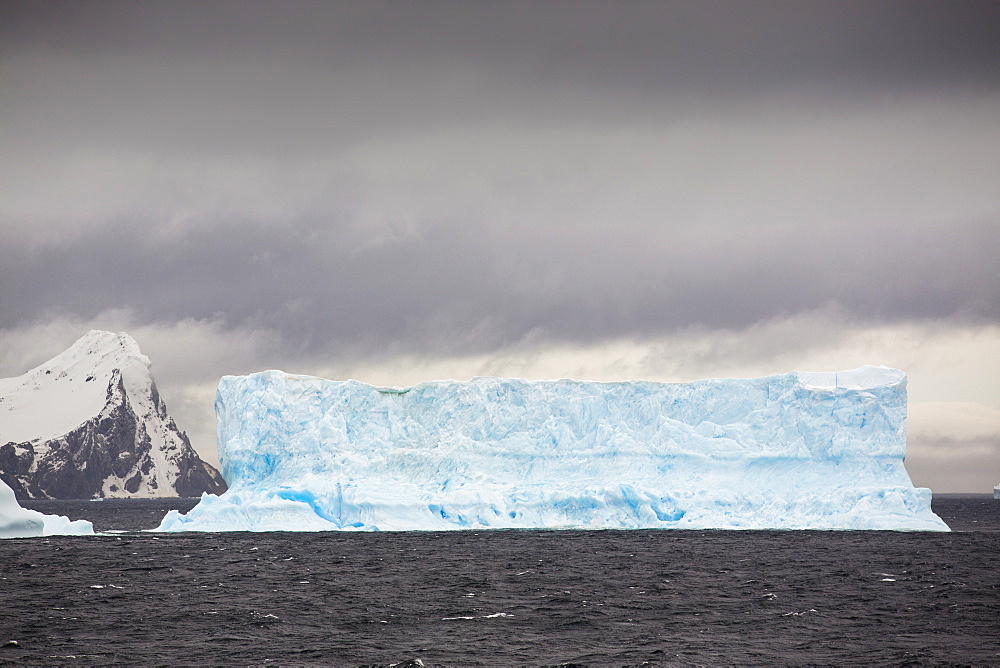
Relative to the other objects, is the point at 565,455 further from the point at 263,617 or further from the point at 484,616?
the point at 263,617

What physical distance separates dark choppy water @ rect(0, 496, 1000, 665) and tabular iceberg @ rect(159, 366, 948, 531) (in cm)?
312

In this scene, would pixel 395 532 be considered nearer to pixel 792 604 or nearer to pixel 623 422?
pixel 623 422

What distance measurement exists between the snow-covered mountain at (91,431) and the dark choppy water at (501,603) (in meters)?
148

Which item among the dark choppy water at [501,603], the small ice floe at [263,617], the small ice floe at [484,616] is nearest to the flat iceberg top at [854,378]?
the dark choppy water at [501,603]

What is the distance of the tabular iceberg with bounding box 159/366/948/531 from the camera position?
1532 inches

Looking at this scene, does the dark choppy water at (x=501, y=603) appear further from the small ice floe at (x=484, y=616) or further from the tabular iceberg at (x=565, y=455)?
the tabular iceberg at (x=565, y=455)

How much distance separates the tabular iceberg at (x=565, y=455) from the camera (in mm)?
38906

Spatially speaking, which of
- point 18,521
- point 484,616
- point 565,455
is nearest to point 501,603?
point 484,616

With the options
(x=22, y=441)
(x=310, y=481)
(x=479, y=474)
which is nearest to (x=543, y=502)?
(x=479, y=474)

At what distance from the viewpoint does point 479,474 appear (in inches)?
1604

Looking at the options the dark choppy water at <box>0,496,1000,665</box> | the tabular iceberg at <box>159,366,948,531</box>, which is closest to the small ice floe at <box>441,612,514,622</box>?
the dark choppy water at <box>0,496,1000,665</box>

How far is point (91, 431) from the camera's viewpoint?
181500mm

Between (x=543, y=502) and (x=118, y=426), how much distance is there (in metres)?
161

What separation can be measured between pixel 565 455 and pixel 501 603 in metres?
19.5
